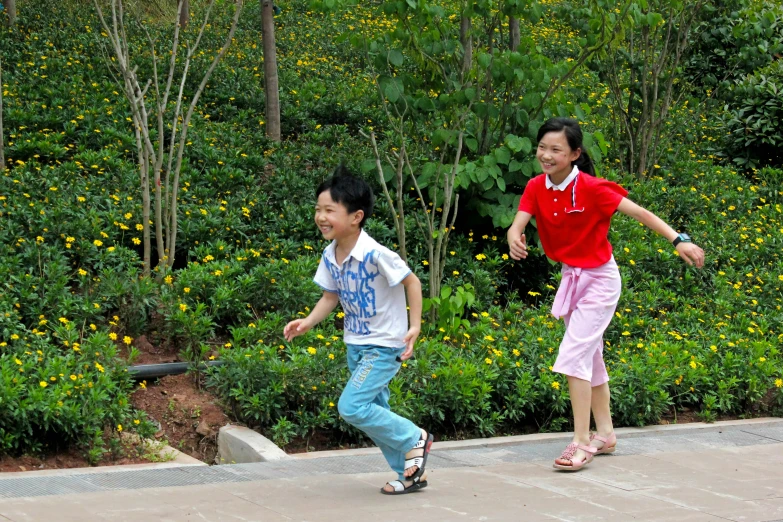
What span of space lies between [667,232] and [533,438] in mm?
1609

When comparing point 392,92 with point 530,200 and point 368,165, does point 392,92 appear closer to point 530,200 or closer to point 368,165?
point 368,165

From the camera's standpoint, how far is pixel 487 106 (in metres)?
8.12

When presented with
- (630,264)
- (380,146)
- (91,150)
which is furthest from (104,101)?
(630,264)

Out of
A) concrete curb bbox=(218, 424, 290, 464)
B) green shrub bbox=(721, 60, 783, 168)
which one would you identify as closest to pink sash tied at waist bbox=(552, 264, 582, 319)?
concrete curb bbox=(218, 424, 290, 464)

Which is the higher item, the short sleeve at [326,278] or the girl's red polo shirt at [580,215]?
the girl's red polo shirt at [580,215]

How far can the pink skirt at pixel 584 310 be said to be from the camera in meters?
4.94

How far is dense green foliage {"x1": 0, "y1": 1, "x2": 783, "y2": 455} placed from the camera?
18.3 feet

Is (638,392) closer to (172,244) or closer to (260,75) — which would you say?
(172,244)

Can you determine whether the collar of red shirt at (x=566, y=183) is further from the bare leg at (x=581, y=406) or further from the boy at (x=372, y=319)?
the boy at (x=372, y=319)

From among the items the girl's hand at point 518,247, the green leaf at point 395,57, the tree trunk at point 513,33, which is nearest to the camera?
the girl's hand at point 518,247

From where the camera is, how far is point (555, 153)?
16.3 ft

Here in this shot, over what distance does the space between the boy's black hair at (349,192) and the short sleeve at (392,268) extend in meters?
0.23

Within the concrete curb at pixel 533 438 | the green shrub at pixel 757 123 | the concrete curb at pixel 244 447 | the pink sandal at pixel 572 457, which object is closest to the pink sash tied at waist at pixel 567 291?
the pink sandal at pixel 572 457

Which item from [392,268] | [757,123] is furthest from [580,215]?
[757,123]
